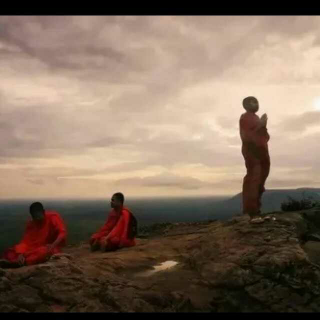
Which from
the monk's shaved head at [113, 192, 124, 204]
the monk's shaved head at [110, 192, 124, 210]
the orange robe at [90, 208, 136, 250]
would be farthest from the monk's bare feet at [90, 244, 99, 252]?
the monk's shaved head at [113, 192, 124, 204]

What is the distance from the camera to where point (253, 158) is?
1098 cm

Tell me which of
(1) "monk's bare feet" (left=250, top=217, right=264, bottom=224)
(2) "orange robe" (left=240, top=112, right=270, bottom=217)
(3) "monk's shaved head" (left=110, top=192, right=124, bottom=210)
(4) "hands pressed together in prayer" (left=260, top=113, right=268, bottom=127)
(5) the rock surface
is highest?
(4) "hands pressed together in prayer" (left=260, top=113, right=268, bottom=127)

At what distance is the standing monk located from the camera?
1088 centimetres

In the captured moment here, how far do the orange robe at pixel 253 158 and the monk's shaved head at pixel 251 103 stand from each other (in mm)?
123

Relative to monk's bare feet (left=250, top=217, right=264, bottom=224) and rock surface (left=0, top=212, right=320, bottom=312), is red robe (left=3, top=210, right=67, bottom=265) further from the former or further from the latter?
monk's bare feet (left=250, top=217, right=264, bottom=224)

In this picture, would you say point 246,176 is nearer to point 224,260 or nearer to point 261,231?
point 261,231

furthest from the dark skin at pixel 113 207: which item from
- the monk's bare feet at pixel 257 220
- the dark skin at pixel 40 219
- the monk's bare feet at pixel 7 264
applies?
the monk's bare feet at pixel 257 220

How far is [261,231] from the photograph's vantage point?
948cm

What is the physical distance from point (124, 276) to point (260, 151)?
4.47 meters

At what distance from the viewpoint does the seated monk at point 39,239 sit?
30.0 ft

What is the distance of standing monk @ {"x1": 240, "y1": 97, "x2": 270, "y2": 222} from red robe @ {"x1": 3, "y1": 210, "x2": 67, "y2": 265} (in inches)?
177

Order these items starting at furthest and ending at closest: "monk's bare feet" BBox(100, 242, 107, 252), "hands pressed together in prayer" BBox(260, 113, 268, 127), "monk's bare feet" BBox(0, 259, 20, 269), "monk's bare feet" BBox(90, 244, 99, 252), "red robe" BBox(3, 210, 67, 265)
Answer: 1. "monk's bare feet" BBox(90, 244, 99, 252)
2. "monk's bare feet" BBox(100, 242, 107, 252)
3. "hands pressed together in prayer" BBox(260, 113, 268, 127)
4. "red robe" BBox(3, 210, 67, 265)
5. "monk's bare feet" BBox(0, 259, 20, 269)

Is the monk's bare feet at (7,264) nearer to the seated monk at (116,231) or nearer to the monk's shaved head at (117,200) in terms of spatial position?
the seated monk at (116,231)
